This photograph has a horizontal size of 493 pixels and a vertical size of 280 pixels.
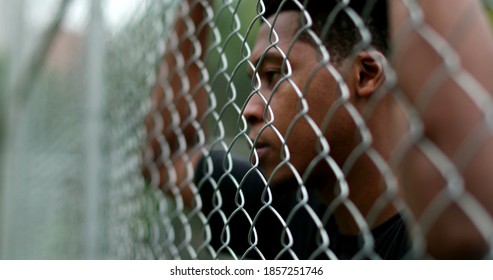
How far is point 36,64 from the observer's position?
4035 mm

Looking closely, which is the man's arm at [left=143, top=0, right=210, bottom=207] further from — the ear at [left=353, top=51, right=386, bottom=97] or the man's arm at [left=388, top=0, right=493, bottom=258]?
the man's arm at [left=388, top=0, right=493, bottom=258]

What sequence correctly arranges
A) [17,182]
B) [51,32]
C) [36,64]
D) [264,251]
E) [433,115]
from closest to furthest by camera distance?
[433,115]
[264,251]
[51,32]
[36,64]
[17,182]

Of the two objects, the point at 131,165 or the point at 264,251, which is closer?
the point at 264,251

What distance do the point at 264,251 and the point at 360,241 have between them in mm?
533

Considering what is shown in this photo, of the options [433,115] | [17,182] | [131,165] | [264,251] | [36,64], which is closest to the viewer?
[433,115]

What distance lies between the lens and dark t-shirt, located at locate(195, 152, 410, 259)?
125 cm

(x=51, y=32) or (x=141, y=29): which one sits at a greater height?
(x=51, y=32)

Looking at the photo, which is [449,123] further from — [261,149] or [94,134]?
[94,134]

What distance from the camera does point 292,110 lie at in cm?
123

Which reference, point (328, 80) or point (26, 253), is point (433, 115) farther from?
point (26, 253)

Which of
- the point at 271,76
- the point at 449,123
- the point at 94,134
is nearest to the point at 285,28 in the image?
the point at 271,76

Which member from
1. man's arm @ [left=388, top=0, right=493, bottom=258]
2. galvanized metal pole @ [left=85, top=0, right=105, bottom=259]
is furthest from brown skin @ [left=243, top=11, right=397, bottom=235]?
→ galvanized metal pole @ [left=85, top=0, right=105, bottom=259]

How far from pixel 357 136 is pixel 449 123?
1.59 ft
